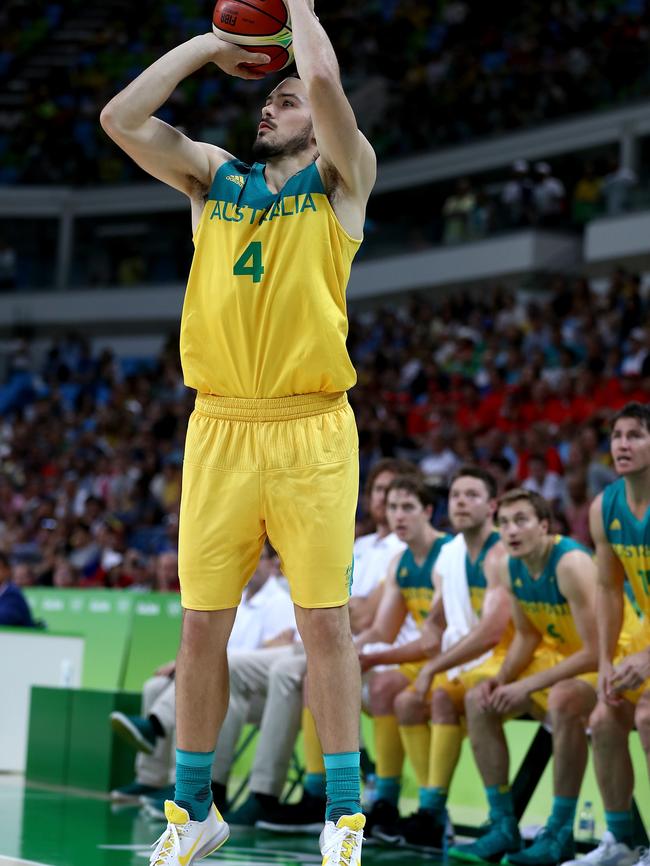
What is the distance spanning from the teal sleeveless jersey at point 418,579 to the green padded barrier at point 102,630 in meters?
2.80

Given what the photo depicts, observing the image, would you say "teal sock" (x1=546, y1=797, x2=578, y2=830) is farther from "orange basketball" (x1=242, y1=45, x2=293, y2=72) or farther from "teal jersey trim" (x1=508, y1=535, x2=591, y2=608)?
"orange basketball" (x1=242, y1=45, x2=293, y2=72)

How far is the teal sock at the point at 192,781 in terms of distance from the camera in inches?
148

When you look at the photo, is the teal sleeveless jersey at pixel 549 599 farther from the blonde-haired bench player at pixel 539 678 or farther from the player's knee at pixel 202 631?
the player's knee at pixel 202 631

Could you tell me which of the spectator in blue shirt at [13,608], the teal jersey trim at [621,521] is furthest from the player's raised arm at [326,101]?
the spectator in blue shirt at [13,608]

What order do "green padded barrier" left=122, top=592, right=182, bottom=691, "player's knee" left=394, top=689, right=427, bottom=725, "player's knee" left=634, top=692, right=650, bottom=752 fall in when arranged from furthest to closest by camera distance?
1. "green padded barrier" left=122, top=592, right=182, bottom=691
2. "player's knee" left=394, top=689, right=427, bottom=725
3. "player's knee" left=634, top=692, right=650, bottom=752

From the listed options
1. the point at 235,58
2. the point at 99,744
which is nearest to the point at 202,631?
the point at 235,58

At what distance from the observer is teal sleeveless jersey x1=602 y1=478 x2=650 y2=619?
5.38 m

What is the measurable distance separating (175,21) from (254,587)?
2200 centimetres

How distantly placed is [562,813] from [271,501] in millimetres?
2643

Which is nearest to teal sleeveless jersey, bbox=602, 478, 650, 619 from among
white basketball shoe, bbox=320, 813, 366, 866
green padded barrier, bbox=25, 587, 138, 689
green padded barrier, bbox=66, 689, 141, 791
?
white basketball shoe, bbox=320, 813, 366, 866

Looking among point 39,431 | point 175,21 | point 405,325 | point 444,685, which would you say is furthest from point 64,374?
point 444,685

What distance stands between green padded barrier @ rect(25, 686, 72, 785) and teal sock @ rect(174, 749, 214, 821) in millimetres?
4364

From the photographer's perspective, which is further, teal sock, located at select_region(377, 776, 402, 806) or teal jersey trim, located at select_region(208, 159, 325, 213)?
teal sock, located at select_region(377, 776, 402, 806)

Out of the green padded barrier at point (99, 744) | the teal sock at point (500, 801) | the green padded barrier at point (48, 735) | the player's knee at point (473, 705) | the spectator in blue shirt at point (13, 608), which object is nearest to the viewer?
the teal sock at point (500, 801)
